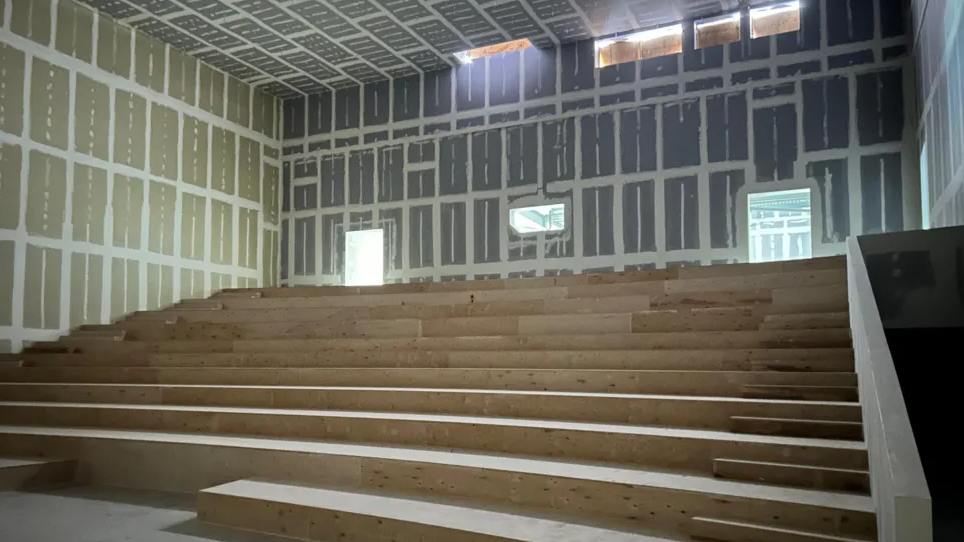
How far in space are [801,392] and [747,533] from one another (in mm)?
1352

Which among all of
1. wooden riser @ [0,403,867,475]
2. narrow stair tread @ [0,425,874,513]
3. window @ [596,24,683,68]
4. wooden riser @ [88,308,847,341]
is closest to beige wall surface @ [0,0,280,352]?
wooden riser @ [88,308,847,341]

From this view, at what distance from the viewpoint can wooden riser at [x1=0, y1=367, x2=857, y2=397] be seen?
426cm

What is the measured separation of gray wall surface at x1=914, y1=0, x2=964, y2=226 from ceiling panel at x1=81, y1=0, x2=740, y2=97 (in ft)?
8.85

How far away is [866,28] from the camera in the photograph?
27.9ft

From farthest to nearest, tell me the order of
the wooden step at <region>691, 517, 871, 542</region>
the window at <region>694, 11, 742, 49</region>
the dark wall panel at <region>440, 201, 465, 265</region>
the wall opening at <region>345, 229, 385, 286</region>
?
the wall opening at <region>345, 229, 385, 286</region> → the dark wall panel at <region>440, 201, 465, 265</region> → the window at <region>694, 11, 742, 49</region> → the wooden step at <region>691, 517, 871, 542</region>

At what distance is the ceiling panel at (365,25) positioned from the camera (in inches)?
357

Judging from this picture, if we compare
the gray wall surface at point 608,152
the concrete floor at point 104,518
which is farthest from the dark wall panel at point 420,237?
the concrete floor at point 104,518

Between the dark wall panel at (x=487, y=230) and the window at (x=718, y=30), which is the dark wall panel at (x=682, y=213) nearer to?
the window at (x=718, y=30)

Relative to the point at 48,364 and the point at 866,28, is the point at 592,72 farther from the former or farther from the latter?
the point at 48,364

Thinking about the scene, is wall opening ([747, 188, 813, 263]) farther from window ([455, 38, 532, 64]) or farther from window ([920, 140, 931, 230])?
window ([455, 38, 532, 64])

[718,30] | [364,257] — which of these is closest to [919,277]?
[718,30]

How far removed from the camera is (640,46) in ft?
32.0

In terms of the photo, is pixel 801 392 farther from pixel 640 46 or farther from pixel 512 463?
pixel 640 46

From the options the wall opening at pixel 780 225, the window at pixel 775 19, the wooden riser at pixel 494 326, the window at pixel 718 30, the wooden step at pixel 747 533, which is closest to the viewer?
the wooden step at pixel 747 533
